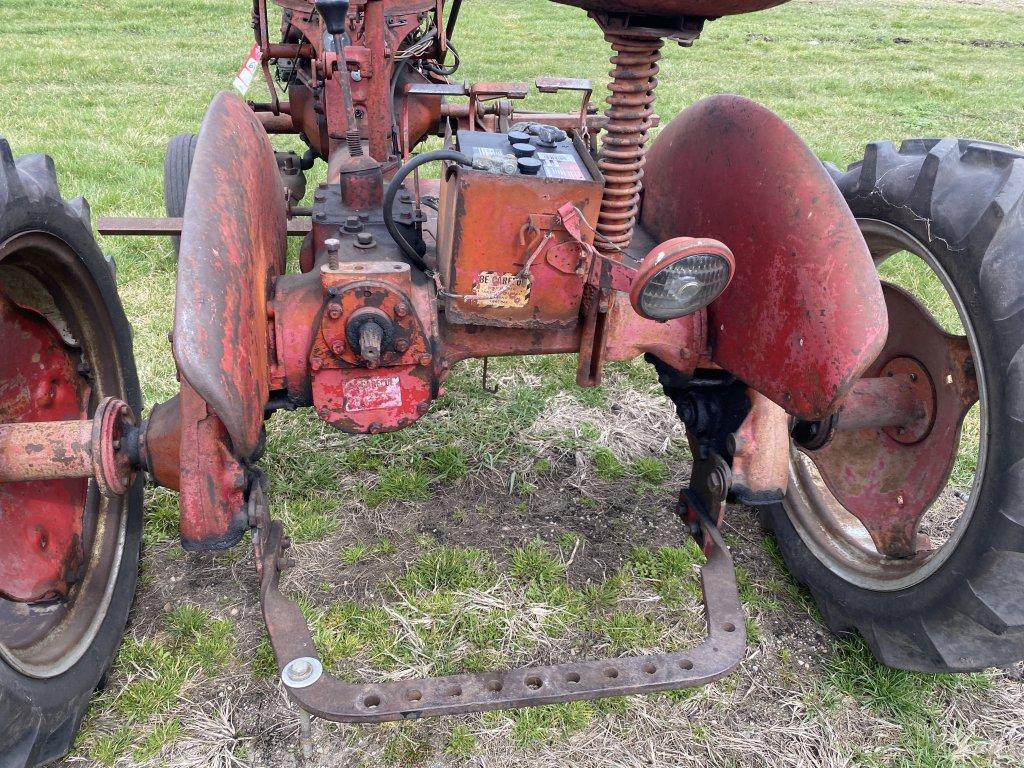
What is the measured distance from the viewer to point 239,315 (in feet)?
5.28

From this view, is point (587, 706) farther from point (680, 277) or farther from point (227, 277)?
point (227, 277)

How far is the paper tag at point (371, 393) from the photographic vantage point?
6.52ft

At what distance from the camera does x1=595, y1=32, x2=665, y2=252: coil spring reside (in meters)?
1.68

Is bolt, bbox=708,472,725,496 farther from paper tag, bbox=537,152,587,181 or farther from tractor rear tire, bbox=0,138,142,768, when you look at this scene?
tractor rear tire, bbox=0,138,142,768

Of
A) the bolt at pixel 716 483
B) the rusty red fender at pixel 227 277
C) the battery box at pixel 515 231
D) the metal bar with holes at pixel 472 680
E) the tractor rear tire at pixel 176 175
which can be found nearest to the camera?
the rusty red fender at pixel 227 277

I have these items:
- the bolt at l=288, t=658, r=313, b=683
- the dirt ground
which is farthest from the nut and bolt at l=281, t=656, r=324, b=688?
the dirt ground

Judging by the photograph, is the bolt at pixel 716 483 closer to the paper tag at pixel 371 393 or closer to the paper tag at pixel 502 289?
the paper tag at pixel 502 289

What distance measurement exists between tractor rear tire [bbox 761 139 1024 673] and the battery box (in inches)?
35.2

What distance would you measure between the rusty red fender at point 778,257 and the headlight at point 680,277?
28cm

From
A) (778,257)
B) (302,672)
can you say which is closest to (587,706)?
(302,672)

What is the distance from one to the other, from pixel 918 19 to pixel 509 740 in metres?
14.1

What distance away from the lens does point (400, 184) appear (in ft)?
6.41

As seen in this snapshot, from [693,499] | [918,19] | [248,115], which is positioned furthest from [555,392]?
[918,19]

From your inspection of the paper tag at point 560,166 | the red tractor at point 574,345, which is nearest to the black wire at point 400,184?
the red tractor at point 574,345
